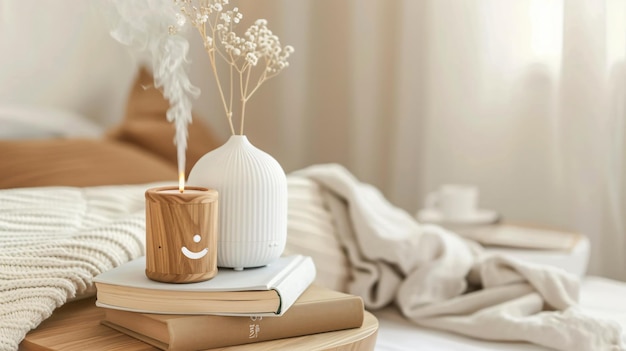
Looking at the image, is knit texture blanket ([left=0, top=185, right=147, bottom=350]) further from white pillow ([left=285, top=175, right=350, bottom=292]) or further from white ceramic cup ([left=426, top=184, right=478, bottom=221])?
white ceramic cup ([left=426, top=184, right=478, bottom=221])

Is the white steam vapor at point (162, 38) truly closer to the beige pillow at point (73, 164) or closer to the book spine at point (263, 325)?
the book spine at point (263, 325)

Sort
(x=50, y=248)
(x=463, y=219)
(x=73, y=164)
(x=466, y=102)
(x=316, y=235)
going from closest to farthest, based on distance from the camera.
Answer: (x=50, y=248), (x=316, y=235), (x=73, y=164), (x=463, y=219), (x=466, y=102)

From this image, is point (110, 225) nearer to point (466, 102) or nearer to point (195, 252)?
point (195, 252)

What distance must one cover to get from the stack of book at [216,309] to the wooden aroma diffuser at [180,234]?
0.02 meters

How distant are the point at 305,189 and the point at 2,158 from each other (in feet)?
2.04

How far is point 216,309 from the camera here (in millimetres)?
793

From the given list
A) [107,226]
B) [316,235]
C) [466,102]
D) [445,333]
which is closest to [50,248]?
[107,226]

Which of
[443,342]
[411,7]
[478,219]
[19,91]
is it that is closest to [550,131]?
[478,219]

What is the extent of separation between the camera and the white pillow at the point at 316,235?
119cm

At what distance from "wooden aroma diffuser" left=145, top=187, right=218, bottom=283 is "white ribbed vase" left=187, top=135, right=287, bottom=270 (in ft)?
0.17

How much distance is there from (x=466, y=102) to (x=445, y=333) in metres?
1.05

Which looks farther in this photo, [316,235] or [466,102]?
[466,102]

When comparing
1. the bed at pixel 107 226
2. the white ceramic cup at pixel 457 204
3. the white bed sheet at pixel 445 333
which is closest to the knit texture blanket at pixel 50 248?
the bed at pixel 107 226

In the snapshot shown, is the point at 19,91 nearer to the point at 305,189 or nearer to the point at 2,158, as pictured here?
the point at 2,158
